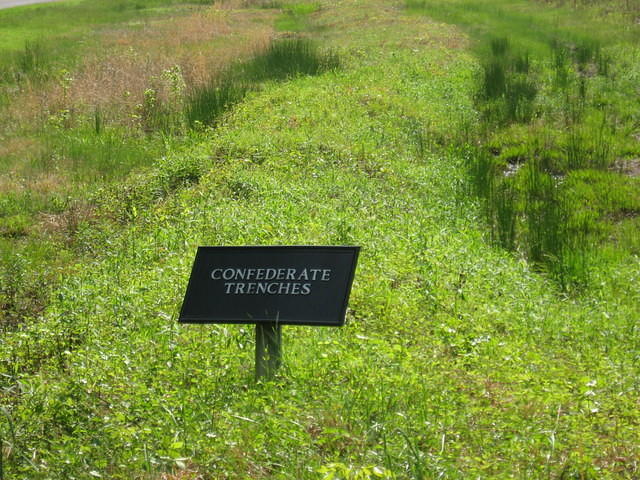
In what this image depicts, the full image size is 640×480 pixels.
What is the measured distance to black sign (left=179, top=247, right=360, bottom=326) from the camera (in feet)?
15.5

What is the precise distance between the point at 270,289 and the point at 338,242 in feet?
Result: 8.08

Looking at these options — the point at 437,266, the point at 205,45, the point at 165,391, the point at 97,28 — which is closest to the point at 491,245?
the point at 437,266

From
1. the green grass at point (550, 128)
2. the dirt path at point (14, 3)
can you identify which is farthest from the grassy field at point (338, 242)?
the dirt path at point (14, 3)

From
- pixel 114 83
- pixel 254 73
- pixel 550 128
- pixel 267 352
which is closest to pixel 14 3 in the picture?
pixel 114 83

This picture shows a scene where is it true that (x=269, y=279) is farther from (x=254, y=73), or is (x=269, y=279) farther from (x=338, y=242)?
(x=254, y=73)

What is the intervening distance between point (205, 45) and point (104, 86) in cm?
471

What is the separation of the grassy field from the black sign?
38 centimetres

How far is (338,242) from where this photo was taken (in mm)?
7258

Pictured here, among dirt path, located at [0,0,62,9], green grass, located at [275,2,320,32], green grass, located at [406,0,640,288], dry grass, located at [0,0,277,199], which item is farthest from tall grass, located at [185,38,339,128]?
dirt path, located at [0,0,62,9]

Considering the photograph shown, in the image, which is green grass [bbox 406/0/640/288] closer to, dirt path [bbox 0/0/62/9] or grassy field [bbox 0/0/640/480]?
grassy field [bbox 0/0/640/480]

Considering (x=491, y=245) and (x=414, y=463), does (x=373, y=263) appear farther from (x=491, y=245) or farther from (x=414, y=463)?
(x=414, y=463)

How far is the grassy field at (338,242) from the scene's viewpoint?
14.4 feet

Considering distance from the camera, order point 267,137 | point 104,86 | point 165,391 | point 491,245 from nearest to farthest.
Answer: point 165,391 → point 491,245 → point 267,137 → point 104,86

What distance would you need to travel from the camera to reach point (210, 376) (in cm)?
502
